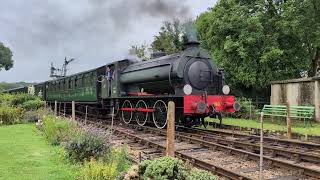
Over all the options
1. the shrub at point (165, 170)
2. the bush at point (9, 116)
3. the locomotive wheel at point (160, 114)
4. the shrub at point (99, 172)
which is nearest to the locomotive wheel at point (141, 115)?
the locomotive wheel at point (160, 114)

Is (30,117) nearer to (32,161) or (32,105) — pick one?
(32,105)

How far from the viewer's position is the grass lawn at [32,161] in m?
8.00

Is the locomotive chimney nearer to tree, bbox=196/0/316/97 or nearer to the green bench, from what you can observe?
the green bench

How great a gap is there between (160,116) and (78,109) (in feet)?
45.5

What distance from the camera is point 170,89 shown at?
16281 mm

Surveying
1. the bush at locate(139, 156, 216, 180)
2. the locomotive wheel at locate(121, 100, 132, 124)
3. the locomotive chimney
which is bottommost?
the bush at locate(139, 156, 216, 180)

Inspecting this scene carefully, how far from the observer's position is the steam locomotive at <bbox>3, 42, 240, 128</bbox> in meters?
15.4

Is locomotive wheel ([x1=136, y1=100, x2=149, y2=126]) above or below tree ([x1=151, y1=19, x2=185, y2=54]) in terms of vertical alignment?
below

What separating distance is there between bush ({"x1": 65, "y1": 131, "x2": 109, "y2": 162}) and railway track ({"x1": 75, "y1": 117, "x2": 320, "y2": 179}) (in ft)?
5.35

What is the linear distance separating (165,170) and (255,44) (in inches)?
906

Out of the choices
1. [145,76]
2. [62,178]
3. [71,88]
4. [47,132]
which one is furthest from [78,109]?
[62,178]

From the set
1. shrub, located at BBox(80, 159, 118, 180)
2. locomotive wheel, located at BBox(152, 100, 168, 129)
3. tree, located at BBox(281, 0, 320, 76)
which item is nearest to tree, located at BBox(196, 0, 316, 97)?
tree, located at BBox(281, 0, 320, 76)

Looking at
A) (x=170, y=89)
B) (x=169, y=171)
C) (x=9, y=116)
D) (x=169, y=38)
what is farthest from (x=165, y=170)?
(x=169, y=38)

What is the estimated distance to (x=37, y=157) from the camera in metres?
10.1
